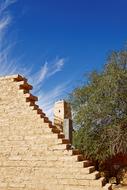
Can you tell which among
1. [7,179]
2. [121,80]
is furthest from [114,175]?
[7,179]

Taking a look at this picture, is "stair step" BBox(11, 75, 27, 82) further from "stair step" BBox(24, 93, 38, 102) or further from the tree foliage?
the tree foliage

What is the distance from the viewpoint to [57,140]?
12078 millimetres

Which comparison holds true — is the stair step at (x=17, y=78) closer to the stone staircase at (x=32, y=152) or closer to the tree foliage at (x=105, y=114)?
the stone staircase at (x=32, y=152)

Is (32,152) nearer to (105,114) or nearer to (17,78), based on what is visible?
(17,78)

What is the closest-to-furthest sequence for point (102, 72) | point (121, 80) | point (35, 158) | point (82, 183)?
point (82, 183)
point (35, 158)
point (121, 80)
point (102, 72)

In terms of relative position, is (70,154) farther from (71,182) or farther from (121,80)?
(121,80)

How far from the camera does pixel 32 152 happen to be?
41.0 feet

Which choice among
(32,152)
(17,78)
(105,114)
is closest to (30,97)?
(17,78)

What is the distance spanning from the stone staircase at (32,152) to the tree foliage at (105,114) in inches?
413

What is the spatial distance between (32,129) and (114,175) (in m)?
14.2

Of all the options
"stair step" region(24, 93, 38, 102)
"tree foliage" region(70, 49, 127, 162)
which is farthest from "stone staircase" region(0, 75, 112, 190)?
"tree foliage" region(70, 49, 127, 162)

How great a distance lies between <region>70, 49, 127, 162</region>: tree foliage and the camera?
22938 mm

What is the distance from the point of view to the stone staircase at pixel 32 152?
1164 centimetres

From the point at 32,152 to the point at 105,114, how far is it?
11492 mm
